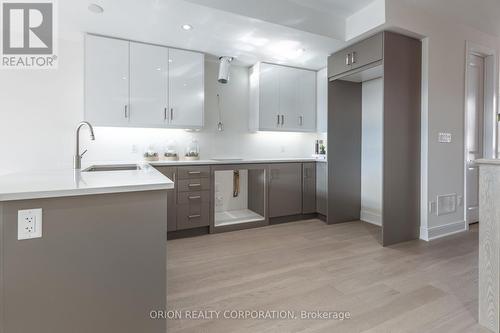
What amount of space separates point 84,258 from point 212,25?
257 cm

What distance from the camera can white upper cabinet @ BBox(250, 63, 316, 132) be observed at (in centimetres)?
386

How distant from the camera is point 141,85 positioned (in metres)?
3.16

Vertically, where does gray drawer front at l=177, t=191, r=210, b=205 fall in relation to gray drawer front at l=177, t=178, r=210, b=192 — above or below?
below

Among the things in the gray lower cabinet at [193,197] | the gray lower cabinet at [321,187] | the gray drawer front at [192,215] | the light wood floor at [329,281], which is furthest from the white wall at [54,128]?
the gray lower cabinet at [321,187]

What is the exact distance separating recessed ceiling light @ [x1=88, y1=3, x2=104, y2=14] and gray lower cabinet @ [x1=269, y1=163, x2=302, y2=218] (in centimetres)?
264

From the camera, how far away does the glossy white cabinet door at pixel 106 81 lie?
116 inches

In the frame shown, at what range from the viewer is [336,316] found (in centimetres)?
165

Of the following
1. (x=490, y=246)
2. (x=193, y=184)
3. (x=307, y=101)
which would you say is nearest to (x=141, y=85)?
(x=193, y=184)

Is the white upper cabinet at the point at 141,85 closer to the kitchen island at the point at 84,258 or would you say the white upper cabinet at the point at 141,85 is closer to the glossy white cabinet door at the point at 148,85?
the glossy white cabinet door at the point at 148,85

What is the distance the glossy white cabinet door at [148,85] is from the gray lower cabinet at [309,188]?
220 cm

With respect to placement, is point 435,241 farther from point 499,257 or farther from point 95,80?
point 95,80

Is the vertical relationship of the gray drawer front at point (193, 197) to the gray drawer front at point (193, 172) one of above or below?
below

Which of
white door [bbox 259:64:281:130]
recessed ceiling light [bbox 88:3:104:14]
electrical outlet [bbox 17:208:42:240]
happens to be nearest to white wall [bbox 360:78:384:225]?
white door [bbox 259:64:281:130]
